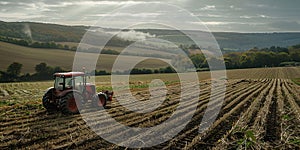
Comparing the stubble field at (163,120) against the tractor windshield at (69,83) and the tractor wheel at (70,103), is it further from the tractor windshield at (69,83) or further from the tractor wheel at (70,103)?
the tractor windshield at (69,83)

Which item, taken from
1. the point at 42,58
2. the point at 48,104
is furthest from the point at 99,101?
the point at 42,58

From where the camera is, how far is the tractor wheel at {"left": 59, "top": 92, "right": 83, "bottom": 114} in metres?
10.9

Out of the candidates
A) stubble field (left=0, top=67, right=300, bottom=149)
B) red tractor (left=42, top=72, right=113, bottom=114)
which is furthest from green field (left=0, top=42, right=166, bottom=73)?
stubble field (left=0, top=67, right=300, bottom=149)

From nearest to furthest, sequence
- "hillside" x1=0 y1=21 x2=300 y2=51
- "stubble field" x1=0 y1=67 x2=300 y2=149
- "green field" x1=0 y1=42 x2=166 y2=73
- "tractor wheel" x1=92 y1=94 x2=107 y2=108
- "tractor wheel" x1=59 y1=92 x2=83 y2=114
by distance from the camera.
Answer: "stubble field" x1=0 y1=67 x2=300 y2=149, "tractor wheel" x1=59 y1=92 x2=83 y2=114, "tractor wheel" x1=92 y1=94 x2=107 y2=108, "green field" x1=0 y1=42 x2=166 y2=73, "hillside" x1=0 y1=21 x2=300 y2=51

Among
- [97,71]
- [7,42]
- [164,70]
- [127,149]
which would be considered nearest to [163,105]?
[127,149]

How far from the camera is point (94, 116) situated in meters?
10.9

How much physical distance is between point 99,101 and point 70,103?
1740 millimetres

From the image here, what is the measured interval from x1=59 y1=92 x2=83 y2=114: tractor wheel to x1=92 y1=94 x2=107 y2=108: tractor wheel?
1.16 metres

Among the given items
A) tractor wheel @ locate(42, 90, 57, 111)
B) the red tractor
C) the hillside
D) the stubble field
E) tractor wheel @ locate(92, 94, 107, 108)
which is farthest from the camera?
the hillside

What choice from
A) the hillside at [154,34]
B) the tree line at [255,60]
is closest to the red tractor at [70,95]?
the hillside at [154,34]

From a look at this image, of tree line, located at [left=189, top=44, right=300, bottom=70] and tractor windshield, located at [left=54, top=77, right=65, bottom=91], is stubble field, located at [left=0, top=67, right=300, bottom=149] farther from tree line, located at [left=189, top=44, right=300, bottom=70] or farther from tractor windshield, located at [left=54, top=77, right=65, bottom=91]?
tree line, located at [left=189, top=44, right=300, bottom=70]

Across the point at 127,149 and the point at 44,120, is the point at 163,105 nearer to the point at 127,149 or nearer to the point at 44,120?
the point at 44,120

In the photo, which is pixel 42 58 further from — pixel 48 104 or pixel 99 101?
pixel 99 101

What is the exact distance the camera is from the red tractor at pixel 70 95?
11.0 m
